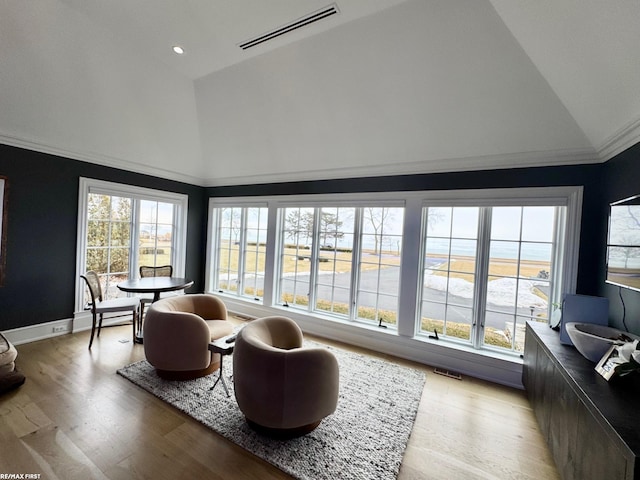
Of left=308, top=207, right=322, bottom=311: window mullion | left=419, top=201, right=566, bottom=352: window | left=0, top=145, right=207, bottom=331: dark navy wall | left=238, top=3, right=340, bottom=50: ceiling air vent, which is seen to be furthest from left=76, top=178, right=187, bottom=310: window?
left=419, top=201, right=566, bottom=352: window

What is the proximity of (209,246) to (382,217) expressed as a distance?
3316mm

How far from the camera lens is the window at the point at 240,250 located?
4754mm

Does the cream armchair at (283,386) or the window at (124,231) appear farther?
the window at (124,231)

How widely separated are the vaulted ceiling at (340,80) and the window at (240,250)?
145 cm

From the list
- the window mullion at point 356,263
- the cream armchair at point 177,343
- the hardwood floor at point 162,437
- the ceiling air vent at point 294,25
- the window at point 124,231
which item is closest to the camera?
the hardwood floor at point 162,437

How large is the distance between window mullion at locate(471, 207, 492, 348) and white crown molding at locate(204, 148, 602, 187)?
0.52m

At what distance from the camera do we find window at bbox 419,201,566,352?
289 centimetres

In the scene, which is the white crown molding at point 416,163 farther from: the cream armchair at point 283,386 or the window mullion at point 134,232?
the cream armchair at point 283,386

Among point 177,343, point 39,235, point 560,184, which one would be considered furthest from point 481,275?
point 39,235

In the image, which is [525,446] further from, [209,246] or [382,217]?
[209,246]

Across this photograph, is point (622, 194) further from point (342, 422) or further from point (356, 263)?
point (342, 422)

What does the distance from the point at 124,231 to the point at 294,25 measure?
3.77 metres

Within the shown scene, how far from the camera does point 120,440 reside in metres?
1.83

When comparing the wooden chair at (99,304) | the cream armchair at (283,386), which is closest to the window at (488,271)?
the cream armchair at (283,386)
